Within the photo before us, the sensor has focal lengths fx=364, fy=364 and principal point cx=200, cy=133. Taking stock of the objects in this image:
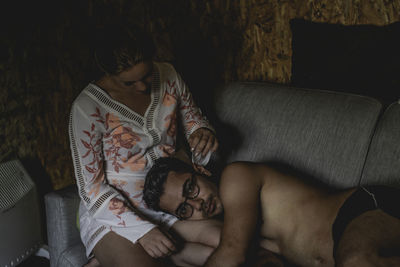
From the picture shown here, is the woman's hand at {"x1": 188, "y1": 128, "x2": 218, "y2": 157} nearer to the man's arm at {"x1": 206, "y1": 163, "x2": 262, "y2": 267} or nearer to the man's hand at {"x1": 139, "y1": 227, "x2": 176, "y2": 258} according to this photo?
the man's arm at {"x1": 206, "y1": 163, "x2": 262, "y2": 267}

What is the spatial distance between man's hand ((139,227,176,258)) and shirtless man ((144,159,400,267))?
0.14 metres

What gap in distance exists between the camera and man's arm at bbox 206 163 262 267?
44.4 inches

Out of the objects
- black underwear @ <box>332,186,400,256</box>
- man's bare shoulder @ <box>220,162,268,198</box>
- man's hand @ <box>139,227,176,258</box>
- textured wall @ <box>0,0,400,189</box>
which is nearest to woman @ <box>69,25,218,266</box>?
man's hand @ <box>139,227,176,258</box>

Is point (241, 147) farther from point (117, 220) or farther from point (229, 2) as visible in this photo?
point (229, 2)

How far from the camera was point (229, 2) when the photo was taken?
199 centimetres

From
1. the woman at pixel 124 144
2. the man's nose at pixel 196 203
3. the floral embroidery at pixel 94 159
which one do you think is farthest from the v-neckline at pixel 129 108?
the man's nose at pixel 196 203

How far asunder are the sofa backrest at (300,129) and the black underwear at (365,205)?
0.98 feet

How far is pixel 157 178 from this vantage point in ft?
4.41

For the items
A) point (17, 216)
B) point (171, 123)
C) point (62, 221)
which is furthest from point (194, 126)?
point (17, 216)

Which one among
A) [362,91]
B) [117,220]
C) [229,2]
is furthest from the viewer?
[229,2]

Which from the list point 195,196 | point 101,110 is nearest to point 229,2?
point 101,110

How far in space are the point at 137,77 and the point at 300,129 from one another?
673 mm

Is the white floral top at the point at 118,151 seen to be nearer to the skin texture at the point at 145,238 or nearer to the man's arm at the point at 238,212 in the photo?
the skin texture at the point at 145,238

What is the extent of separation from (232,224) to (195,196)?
8.5 inches
